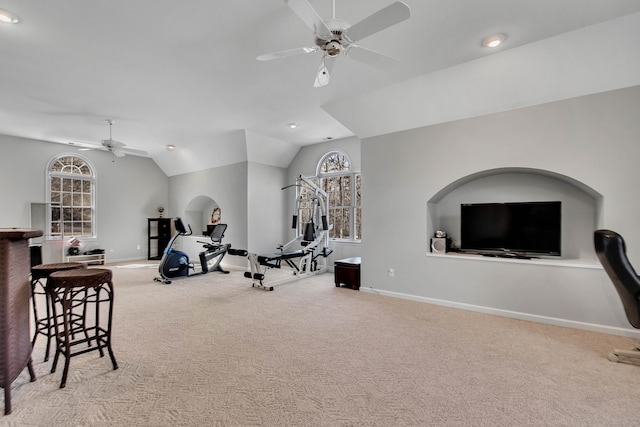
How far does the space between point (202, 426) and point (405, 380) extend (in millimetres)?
1583


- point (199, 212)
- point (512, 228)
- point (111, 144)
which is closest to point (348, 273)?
point (512, 228)

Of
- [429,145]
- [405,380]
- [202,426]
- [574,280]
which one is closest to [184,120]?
[429,145]

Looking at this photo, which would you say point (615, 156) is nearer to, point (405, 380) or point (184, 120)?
point (405, 380)

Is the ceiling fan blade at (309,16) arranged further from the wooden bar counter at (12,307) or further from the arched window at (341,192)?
the arched window at (341,192)

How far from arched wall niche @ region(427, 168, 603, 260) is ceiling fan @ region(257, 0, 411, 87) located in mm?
2578

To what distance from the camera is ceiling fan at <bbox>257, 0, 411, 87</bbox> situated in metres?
1.84

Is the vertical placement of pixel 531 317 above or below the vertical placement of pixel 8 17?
below

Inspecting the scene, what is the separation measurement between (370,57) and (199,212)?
27.5 feet

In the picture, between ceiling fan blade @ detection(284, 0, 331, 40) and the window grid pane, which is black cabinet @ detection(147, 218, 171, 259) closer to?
the window grid pane

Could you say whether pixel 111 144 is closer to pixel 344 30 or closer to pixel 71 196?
pixel 71 196

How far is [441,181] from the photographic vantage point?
4285 mm

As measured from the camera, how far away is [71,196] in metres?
7.53

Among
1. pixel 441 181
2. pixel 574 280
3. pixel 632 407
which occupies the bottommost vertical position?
pixel 632 407

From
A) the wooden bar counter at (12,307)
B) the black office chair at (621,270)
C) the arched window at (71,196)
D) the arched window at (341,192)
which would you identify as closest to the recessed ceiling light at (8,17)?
the wooden bar counter at (12,307)
